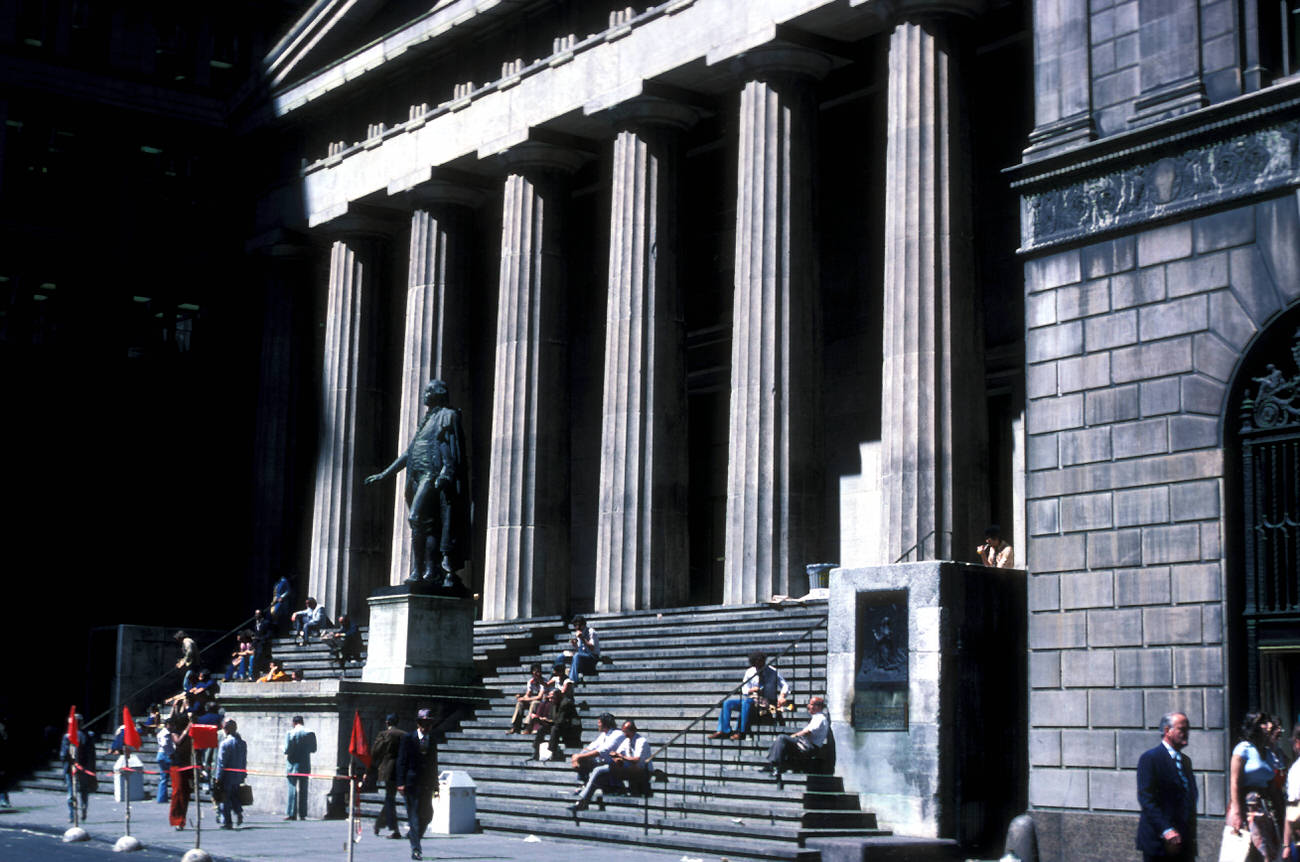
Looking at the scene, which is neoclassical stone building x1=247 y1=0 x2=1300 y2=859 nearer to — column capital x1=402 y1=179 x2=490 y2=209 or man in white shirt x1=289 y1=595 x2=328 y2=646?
column capital x1=402 y1=179 x2=490 y2=209

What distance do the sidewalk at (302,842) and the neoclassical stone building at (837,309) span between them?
19.3 ft

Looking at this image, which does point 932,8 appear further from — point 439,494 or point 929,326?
point 439,494

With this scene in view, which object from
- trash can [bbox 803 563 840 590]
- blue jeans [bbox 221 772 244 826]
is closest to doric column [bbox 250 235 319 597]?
blue jeans [bbox 221 772 244 826]

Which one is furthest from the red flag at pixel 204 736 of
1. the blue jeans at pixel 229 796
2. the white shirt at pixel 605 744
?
the white shirt at pixel 605 744

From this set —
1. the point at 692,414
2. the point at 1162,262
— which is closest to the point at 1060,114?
the point at 1162,262

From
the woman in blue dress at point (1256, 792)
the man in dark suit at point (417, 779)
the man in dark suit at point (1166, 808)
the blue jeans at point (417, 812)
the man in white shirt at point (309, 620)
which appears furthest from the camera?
the man in white shirt at point (309, 620)

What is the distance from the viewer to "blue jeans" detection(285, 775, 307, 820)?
27.8m

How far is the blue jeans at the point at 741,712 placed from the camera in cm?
2412

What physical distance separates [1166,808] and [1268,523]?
6.21m

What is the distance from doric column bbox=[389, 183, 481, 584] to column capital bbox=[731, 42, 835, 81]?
404 inches

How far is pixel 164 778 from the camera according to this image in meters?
31.7

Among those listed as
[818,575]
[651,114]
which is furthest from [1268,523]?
[651,114]

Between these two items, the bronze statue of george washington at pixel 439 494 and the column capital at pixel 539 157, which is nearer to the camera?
the bronze statue of george washington at pixel 439 494

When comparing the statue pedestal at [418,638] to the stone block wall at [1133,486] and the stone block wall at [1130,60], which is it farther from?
the stone block wall at [1130,60]
